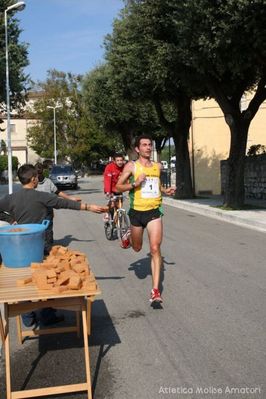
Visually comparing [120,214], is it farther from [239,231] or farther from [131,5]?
[131,5]

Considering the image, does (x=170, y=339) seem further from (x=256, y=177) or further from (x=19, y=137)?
(x=19, y=137)

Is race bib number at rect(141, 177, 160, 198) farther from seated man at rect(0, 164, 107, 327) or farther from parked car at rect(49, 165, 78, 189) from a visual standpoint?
parked car at rect(49, 165, 78, 189)

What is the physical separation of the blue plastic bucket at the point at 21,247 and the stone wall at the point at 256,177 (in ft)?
61.0

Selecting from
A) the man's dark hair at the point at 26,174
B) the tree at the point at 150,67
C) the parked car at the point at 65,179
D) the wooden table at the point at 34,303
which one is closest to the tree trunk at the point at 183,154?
the tree at the point at 150,67

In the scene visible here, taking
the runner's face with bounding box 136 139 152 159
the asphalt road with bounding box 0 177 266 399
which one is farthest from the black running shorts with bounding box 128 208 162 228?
the asphalt road with bounding box 0 177 266 399

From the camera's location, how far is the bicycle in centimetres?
1196

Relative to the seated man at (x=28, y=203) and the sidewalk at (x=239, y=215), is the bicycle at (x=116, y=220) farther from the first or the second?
the seated man at (x=28, y=203)

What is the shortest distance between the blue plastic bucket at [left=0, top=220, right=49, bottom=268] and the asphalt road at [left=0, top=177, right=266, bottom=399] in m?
0.90

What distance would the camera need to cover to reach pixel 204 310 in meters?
6.35

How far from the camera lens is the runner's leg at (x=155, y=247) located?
21.2ft

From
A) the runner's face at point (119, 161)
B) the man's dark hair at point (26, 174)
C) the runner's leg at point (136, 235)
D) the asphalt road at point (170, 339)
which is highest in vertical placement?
the runner's face at point (119, 161)

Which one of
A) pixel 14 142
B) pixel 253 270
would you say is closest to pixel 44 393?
pixel 253 270

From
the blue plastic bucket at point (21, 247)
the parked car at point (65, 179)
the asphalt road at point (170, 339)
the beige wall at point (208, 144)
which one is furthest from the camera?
the parked car at point (65, 179)

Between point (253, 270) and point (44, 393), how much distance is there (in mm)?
5272
